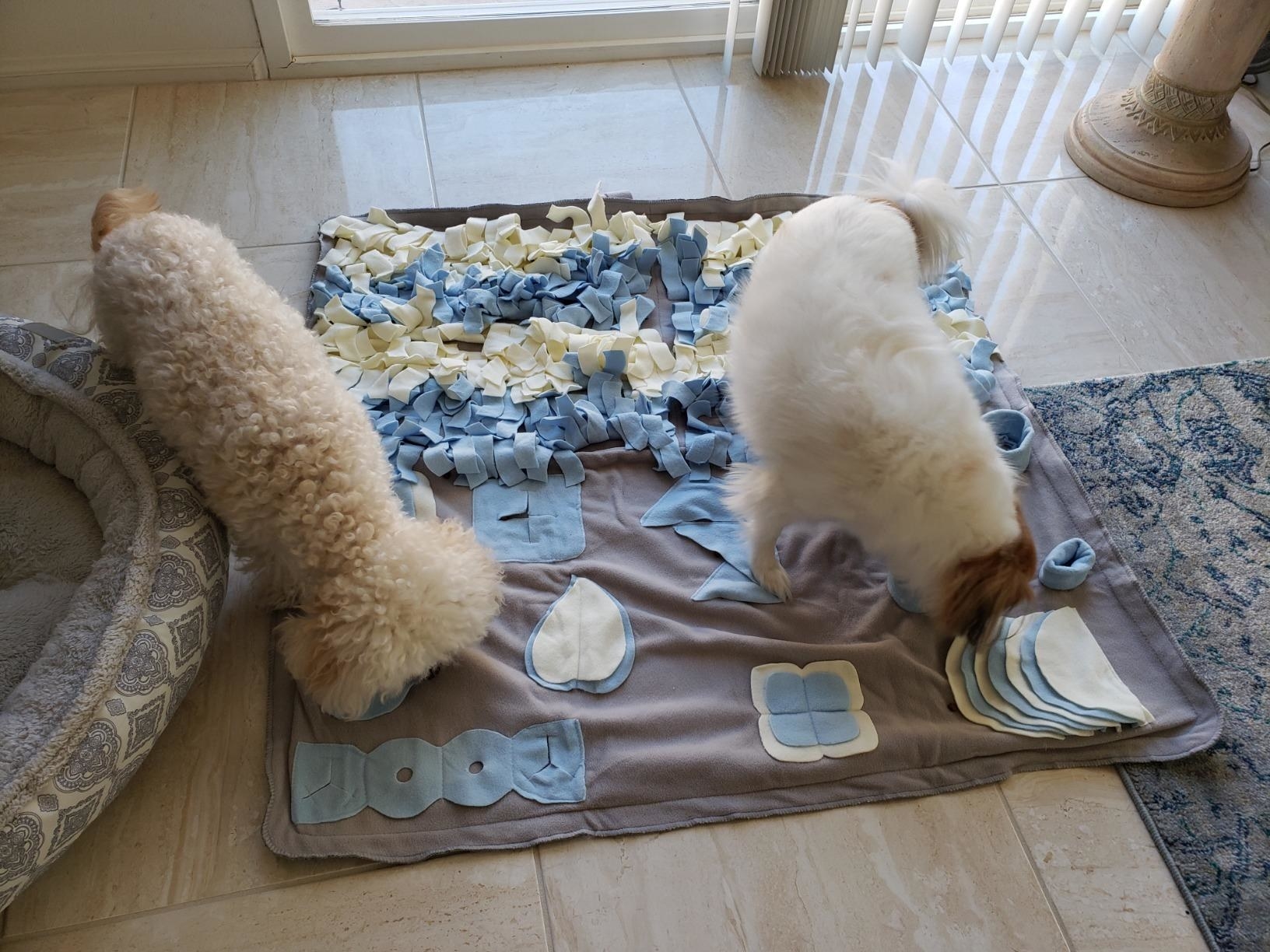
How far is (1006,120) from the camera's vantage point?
2.66m

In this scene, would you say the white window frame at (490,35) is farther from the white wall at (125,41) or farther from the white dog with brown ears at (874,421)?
the white dog with brown ears at (874,421)

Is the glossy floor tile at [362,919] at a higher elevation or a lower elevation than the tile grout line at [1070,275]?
lower

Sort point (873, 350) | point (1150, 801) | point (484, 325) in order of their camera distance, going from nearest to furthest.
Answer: point (873, 350)
point (1150, 801)
point (484, 325)

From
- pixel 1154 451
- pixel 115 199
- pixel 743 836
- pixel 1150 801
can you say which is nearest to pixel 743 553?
pixel 743 836

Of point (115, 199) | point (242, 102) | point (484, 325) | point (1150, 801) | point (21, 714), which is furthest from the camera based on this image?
point (242, 102)

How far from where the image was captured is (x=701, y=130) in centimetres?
256

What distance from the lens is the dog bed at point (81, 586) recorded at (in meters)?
1.21

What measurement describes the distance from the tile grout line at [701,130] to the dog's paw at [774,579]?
112cm

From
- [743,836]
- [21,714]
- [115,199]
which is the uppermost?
[115,199]

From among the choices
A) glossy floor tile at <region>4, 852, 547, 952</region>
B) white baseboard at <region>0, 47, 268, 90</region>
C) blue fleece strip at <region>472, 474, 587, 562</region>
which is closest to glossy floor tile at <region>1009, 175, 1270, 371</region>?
blue fleece strip at <region>472, 474, 587, 562</region>

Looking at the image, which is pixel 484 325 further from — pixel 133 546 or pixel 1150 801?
pixel 1150 801

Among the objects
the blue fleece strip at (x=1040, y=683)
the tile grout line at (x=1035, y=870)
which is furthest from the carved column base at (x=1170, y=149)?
the tile grout line at (x=1035, y=870)

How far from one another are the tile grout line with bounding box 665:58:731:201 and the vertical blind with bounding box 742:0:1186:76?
162mm

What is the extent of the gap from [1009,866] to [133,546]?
1.37 meters
